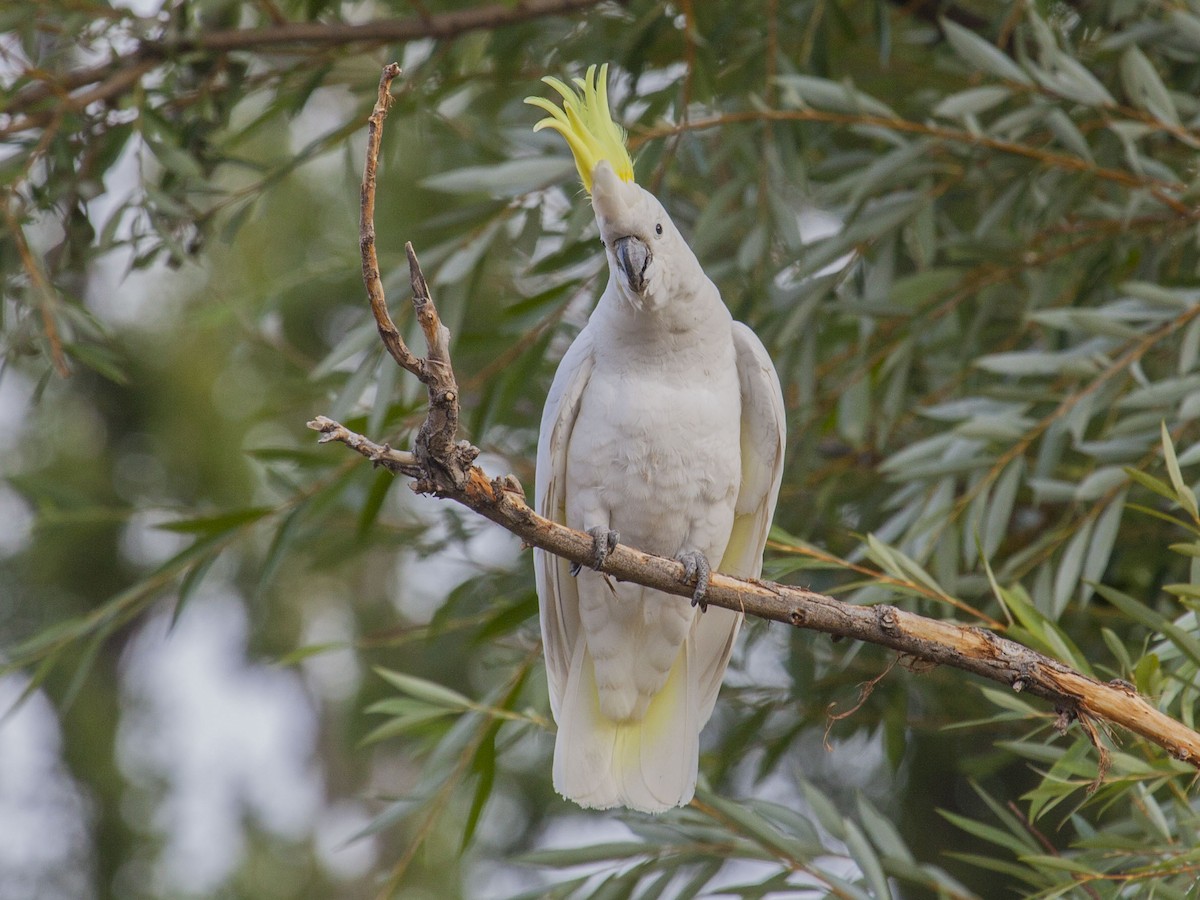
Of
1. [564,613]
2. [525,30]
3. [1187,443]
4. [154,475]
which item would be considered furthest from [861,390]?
[154,475]

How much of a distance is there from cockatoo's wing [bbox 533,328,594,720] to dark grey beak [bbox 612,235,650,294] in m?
0.22

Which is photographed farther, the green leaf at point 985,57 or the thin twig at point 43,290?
the green leaf at point 985,57

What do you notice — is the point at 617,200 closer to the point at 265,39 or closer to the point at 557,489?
the point at 557,489

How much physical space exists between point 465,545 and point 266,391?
1564mm

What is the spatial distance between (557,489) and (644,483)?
17 cm

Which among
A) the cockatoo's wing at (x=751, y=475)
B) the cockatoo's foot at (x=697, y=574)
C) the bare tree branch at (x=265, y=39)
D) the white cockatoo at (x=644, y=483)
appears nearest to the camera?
the cockatoo's foot at (x=697, y=574)

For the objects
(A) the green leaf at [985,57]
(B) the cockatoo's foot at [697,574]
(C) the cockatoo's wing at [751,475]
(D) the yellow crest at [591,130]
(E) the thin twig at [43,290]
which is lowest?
(C) the cockatoo's wing at [751,475]

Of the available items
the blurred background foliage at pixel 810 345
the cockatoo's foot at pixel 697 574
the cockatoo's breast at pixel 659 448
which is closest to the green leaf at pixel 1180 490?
the blurred background foliage at pixel 810 345

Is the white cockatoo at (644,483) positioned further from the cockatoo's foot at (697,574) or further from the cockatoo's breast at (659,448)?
the cockatoo's foot at (697,574)

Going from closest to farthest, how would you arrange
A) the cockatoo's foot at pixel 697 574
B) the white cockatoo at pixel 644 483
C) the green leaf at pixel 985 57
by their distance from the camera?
the cockatoo's foot at pixel 697 574 → the white cockatoo at pixel 644 483 → the green leaf at pixel 985 57

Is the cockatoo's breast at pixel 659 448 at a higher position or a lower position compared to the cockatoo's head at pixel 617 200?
lower

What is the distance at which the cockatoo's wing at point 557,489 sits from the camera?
5.93ft

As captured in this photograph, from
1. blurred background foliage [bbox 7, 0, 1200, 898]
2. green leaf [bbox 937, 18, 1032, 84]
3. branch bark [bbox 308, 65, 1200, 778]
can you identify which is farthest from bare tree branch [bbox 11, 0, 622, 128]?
branch bark [bbox 308, 65, 1200, 778]

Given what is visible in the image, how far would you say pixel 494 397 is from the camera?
7.14 ft
